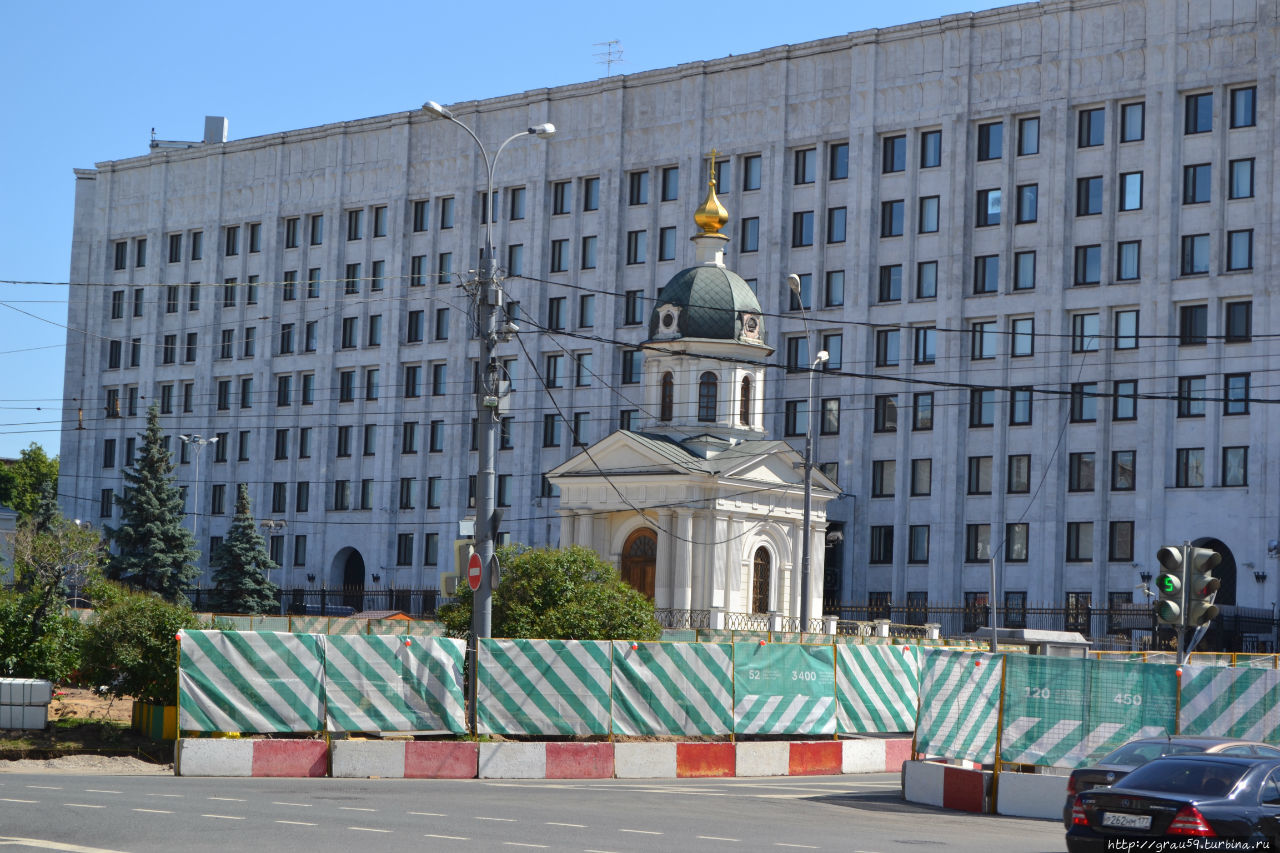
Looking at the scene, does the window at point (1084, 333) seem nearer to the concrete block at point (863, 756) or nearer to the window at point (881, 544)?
the window at point (881, 544)

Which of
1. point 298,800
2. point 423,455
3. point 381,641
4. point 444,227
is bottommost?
point 298,800

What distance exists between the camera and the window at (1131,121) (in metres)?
66.5

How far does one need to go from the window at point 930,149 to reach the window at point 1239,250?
11.8 metres

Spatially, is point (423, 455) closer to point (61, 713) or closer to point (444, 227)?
point (444, 227)

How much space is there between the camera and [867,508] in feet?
233

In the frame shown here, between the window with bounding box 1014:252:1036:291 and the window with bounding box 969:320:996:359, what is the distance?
68.8 inches

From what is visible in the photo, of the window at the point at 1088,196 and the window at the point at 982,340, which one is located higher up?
the window at the point at 1088,196

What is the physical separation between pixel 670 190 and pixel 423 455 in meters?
16.7

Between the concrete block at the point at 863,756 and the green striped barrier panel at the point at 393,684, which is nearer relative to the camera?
the green striped barrier panel at the point at 393,684

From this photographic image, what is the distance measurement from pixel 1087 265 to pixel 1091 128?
5138 millimetres

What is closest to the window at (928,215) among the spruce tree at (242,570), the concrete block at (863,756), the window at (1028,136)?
the window at (1028,136)

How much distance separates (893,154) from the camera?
7212 cm

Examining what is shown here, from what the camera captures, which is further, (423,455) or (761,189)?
(423,455)

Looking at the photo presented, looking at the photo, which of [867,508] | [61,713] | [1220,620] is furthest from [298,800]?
[867,508]
